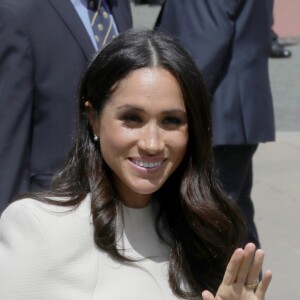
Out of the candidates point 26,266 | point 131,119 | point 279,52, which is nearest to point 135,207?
point 131,119

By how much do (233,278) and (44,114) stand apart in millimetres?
1304

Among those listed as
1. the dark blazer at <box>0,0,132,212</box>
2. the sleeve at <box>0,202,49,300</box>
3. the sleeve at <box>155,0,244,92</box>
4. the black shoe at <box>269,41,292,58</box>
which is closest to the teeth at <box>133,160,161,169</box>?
the sleeve at <box>0,202,49,300</box>

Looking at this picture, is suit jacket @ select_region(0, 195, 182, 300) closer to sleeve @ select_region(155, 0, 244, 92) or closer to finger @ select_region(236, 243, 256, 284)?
finger @ select_region(236, 243, 256, 284)

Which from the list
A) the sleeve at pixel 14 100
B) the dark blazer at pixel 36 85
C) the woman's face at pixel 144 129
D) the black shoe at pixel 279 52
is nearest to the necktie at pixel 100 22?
the dark blazer at pixel 36 85

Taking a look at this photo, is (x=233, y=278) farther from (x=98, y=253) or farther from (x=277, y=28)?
(x=277, y=28)

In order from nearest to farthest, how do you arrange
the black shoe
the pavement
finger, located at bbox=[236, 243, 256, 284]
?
1. finger, located at bbox=[236, 243, 256, 284]
2. the pavement
3. the black shoe

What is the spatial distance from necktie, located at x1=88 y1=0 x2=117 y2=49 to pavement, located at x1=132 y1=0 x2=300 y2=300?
17.6 inches

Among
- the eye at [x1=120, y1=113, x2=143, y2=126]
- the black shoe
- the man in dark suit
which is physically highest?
the eye at [x1=120, y1=113, x2=143, y2=126]

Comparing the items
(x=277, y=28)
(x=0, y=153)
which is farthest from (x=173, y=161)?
(x=277, y=28)

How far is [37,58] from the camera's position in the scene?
3359mm

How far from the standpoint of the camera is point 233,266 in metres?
2.25

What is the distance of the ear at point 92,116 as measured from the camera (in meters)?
2.56

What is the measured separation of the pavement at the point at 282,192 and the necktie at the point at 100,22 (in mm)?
446

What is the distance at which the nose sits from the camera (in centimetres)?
242
